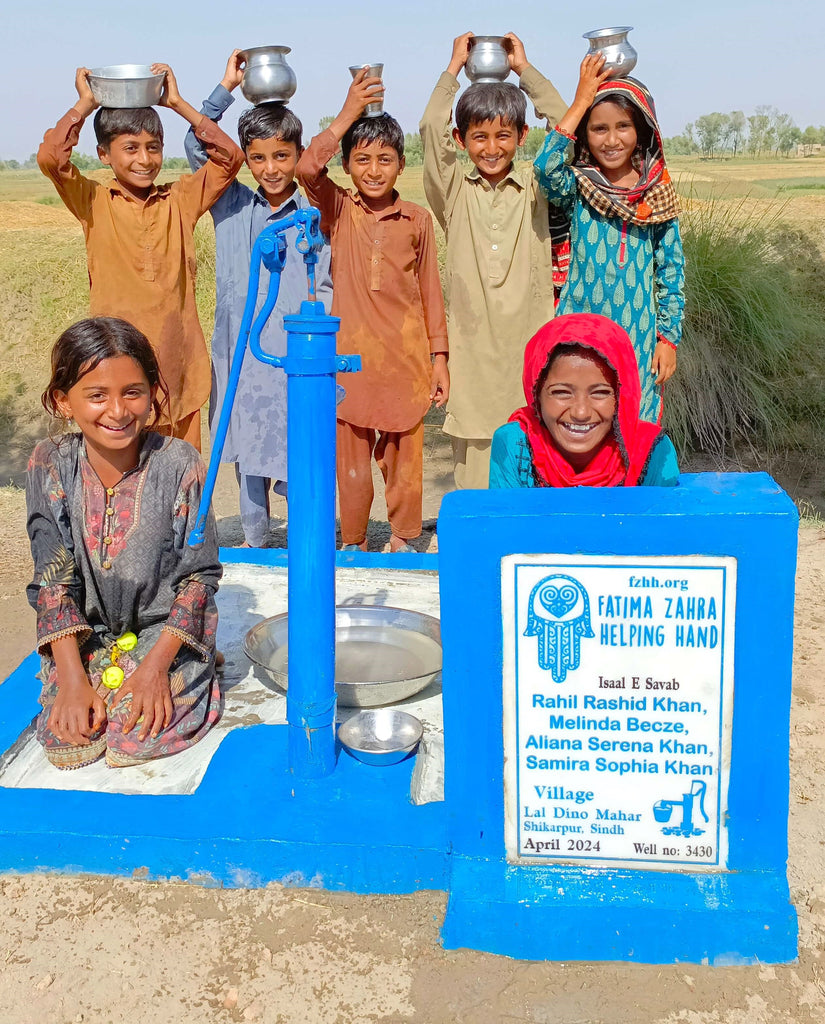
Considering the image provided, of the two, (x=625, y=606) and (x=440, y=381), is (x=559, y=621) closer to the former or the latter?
(x=625, y=606)

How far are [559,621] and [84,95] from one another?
107 inches

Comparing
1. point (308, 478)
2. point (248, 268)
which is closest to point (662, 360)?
point (248, 268)

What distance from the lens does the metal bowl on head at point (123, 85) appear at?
334 centimetres

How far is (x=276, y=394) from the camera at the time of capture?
12.7ft

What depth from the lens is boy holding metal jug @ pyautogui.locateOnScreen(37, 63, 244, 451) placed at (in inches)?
134

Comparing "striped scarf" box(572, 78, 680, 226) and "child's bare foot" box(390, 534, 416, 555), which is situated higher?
"striped scarf" box(572, 78, 680, 226)

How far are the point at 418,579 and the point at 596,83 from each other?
1.77 metres

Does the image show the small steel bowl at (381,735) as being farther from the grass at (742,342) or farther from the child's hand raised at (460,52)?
the grass at (742,342)

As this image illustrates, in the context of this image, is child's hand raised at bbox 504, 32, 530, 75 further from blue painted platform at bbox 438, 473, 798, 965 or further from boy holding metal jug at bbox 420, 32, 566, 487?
blue painted platform at bbox 438, 473, 798, 965

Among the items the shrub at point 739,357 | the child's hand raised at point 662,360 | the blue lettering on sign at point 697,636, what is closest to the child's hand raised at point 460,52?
the child's hand raised at point 662,360

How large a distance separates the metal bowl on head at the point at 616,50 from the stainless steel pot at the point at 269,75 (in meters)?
1.11

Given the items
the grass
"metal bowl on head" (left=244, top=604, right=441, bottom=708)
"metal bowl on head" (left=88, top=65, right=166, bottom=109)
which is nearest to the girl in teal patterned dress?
"metal bowl on head" (left=244, top=604, right=441, bottom=708)

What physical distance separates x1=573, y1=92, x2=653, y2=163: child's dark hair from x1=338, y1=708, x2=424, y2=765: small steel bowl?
2.04 meters

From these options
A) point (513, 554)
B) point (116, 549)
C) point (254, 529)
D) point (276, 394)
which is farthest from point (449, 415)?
point (513, 554)
